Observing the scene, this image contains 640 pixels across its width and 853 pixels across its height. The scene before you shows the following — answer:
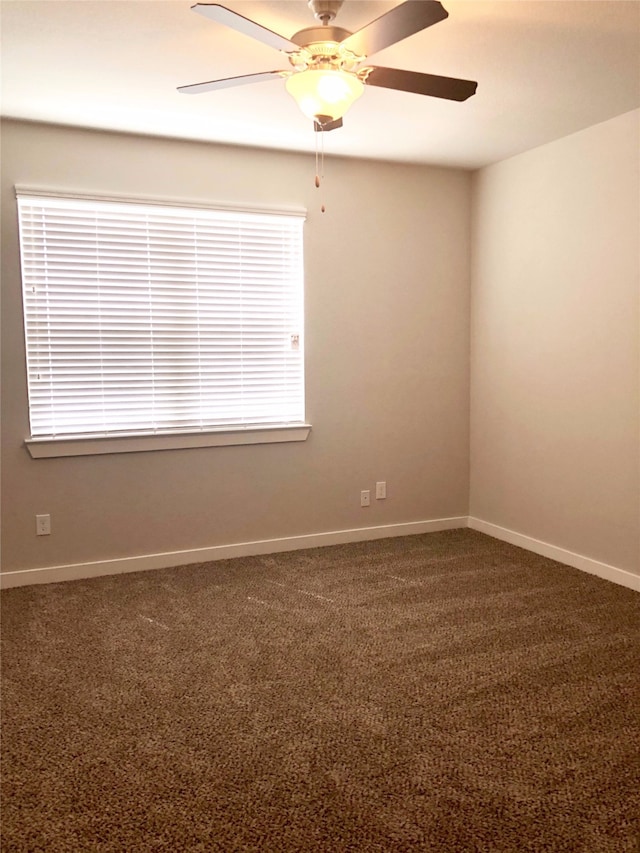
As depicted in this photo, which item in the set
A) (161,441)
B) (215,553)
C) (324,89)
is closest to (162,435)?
(161,441)

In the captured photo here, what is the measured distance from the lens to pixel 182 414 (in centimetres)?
407

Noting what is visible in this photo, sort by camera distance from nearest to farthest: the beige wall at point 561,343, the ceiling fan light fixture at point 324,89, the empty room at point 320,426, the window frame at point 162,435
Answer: the empty room at point 320,426 → the ceiling fan light fixture at point 324,89 → the beige wall at point 561,343 → the window frame at point 162,435

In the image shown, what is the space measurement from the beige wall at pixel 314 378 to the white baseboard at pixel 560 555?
0.30 metres

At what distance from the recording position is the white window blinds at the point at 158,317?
12.1ft

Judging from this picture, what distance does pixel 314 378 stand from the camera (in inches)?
172

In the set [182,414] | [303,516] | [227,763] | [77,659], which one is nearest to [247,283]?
[182,414]

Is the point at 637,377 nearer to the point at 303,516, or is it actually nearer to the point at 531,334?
the point at 531,334

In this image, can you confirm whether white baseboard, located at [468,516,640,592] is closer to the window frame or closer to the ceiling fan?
the window frame

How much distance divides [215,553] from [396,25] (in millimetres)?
3157

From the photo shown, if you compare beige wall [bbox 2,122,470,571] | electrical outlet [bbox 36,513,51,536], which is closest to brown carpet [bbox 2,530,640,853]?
electrical outlet [bbox 36,513,51,536]

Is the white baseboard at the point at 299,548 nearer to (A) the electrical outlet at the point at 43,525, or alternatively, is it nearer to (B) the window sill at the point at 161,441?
(A) the electrical outlet at the point at 43,525

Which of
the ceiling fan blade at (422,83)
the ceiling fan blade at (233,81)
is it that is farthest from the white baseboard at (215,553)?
the ceiling fan blade at (422,83)

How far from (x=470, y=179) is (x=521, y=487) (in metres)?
2.26

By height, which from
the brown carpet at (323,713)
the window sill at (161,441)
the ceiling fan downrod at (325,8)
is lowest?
the brown carpet at (323,713)
